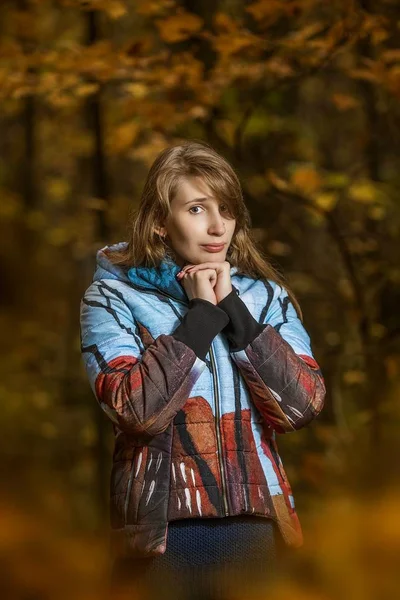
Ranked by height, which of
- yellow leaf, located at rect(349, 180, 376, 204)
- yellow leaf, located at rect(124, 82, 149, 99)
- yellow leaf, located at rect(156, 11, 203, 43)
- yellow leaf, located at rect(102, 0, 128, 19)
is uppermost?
yellow leaf, located at rect(102, 0, 128, 19)

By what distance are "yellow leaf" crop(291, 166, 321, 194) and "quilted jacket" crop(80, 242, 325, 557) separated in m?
3.88

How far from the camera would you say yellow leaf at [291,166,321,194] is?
243 inches

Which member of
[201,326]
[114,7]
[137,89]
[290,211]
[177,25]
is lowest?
[201,326]

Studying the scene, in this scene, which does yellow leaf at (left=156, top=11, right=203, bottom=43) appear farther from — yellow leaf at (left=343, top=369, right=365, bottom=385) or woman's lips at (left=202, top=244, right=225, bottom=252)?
woman's lips at (left=202, top=244, right=225, bottom=252)

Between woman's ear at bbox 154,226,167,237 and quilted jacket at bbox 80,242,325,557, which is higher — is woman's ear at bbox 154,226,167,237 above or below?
above

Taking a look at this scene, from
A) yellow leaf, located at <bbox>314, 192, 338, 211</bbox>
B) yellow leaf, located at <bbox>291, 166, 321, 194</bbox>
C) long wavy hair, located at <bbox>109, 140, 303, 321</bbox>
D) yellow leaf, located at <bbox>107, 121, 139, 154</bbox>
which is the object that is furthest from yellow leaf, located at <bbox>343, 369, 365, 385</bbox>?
long wavy hair, located at <bbox>109, 140, 303, 321</bbox>

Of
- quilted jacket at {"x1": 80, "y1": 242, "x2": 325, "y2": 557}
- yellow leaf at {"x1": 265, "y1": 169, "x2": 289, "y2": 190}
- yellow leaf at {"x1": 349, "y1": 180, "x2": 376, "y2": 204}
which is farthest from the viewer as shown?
yellow leaf at {"x1": 349, "y1": 180, "x2": 376, "y2": 204}

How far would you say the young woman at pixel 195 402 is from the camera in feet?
7.41

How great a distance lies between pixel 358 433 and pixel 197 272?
4.34 m

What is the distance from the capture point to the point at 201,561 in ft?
7.44

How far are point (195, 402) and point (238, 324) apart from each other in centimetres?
22

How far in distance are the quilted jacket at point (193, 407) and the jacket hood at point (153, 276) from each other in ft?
0.20

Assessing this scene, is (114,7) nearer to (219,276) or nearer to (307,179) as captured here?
(307,179)

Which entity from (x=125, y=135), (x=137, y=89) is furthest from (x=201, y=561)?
(x=125, y=135)
